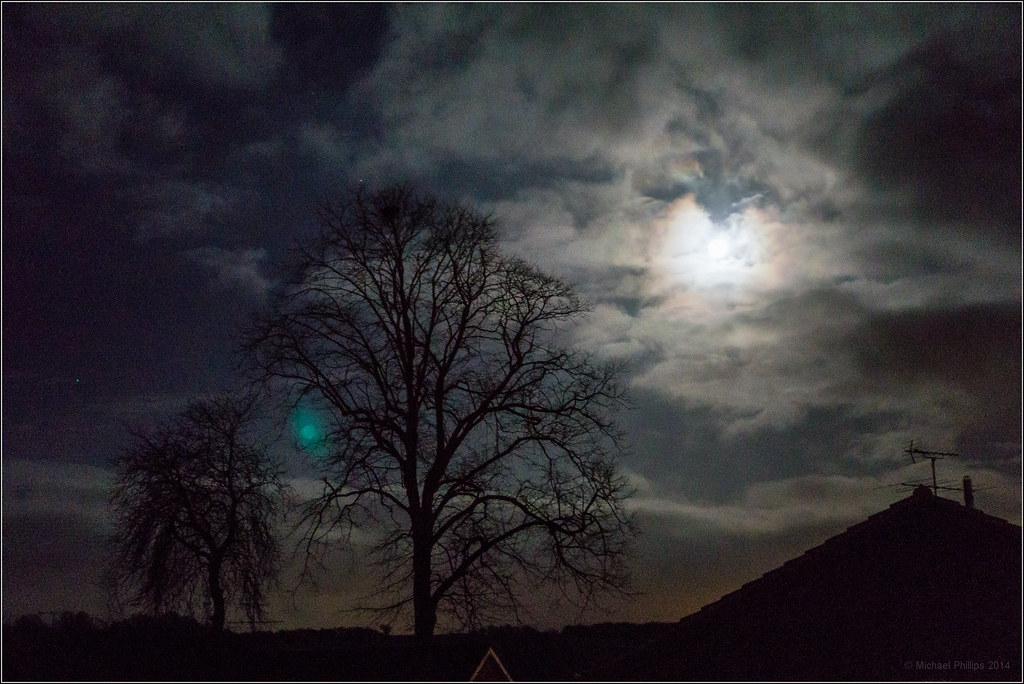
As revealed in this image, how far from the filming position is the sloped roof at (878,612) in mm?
14477

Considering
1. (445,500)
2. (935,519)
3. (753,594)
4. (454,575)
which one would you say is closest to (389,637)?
(454,575)

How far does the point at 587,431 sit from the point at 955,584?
819 centimetres

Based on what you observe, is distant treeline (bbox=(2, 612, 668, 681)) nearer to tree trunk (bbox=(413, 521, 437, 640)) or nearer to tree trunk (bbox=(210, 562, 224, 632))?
tree trunk (bbox=(413, 521, 437, 640))

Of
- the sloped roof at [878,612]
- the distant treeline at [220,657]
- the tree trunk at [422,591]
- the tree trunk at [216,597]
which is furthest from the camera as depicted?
the tree trunk at [216,597]

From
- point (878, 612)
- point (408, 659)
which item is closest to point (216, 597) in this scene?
point (408, 659)

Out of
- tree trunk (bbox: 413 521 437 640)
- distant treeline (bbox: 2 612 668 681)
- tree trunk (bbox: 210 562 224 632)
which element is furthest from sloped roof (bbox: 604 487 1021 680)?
tree trunk (bbox: 210 562 224 632)

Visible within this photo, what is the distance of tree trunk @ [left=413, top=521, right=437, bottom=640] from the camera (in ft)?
62.2

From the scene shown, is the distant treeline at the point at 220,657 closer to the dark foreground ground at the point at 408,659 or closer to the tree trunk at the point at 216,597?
the dark foreground ground at the point at 408,659

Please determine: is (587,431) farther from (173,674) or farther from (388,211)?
(173,674)

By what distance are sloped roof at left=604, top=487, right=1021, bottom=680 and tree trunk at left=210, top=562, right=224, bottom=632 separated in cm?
1460

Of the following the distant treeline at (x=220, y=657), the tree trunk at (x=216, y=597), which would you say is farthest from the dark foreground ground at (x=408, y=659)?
the tree trunk at (x=216, y=597)

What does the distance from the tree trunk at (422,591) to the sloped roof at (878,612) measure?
213 inches

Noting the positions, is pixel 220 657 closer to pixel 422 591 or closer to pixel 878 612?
pixel 422 591

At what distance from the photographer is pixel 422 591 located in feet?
62.6
